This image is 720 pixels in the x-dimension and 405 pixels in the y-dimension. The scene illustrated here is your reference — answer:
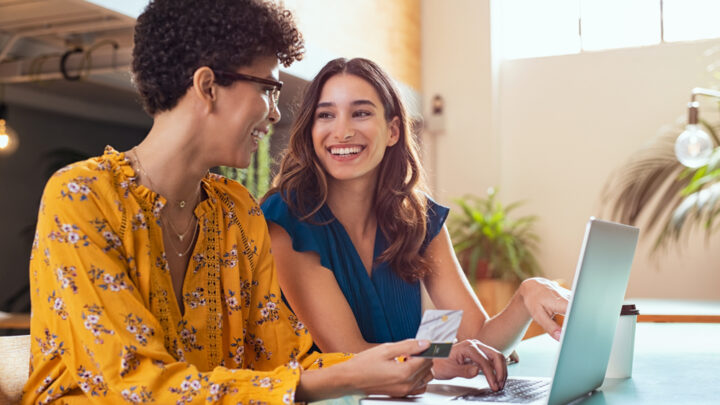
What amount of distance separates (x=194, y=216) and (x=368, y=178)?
744 mm

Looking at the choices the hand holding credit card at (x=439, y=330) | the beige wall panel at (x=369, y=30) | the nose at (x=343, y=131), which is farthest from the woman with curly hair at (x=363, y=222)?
the beige wall panel at (x=369, y=30)

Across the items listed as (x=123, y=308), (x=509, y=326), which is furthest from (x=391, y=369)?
(x=509, y=326)

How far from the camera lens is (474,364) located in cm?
158

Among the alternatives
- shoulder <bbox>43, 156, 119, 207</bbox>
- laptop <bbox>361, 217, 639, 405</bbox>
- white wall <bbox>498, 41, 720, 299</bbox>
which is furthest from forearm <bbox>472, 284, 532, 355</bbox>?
white wall <bbox>498, 41, 720, 299</bbox>

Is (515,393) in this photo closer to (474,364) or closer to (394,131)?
(474,364)

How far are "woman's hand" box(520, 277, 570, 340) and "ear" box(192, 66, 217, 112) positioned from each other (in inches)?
34.8

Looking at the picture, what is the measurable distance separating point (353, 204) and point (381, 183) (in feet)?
0.36

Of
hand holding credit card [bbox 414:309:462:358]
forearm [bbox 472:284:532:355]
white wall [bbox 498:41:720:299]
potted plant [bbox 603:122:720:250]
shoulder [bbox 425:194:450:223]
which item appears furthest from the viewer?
white wall [bbox 498:41:720:299]

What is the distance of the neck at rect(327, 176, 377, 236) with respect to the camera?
2.19 m

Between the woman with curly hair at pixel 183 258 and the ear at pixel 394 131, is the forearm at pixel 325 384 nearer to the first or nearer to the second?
the woman with curly hair at pixel 183 258

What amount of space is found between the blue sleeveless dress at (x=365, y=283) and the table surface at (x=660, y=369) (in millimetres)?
330

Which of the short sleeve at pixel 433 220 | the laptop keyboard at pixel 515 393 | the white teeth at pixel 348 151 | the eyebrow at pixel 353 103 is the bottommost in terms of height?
the laptop keyboard at pixel 515 393

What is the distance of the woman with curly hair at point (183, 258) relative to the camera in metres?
1.24

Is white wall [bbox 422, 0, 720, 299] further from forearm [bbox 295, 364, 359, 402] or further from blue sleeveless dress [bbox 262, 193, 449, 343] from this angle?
forearm [bbox 295, 364, 359, 402]
